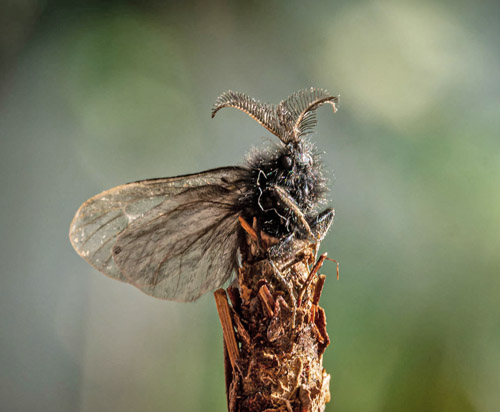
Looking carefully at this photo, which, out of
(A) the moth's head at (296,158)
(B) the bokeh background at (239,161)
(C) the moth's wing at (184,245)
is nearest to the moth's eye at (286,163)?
(A) the moth's head at (296,158)

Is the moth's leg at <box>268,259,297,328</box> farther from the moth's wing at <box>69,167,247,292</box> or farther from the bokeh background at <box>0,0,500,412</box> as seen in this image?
the bokeh background at <box>0,0,500,412</box>

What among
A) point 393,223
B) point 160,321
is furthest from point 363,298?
point 160,321

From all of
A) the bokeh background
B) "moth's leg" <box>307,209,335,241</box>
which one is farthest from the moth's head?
the bokeh background

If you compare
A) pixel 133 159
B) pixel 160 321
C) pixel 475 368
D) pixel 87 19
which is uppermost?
pixel 87 19

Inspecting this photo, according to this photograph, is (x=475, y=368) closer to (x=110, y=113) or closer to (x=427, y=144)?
(x=427, y=144)

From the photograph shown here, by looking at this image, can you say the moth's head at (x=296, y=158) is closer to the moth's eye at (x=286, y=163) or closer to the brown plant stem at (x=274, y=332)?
the moth's eye at (x=286, y=163)
